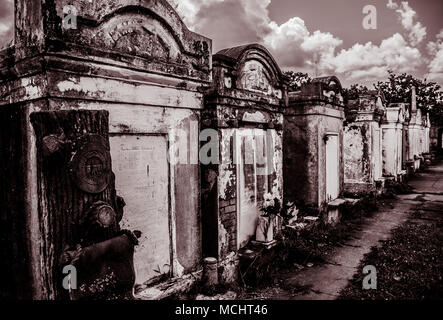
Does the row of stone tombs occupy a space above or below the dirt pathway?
above

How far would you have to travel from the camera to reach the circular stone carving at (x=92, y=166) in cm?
219

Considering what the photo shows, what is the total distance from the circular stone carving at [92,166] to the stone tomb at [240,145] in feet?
5.95

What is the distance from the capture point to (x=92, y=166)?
225 centimetres

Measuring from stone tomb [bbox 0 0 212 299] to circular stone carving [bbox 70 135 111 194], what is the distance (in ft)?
1.55

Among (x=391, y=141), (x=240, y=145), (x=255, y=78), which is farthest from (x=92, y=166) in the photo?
(x=391, y=141)

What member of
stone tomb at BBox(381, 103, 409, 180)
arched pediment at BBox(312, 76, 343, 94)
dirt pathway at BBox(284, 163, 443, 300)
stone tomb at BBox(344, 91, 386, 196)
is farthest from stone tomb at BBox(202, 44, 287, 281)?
stone tomb at BBox(381, 103, 409, 180)

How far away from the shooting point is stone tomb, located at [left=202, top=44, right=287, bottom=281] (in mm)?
4051

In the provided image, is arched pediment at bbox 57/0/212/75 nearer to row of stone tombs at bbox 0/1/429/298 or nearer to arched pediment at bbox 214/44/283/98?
row of stone tombs at bbox 0/1/429/298

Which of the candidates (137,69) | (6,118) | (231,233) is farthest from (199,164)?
(6,118)

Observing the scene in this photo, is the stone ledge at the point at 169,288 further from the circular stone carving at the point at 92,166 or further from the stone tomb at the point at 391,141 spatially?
the stone tomb at the point at 391,141

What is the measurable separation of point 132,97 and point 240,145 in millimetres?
1817

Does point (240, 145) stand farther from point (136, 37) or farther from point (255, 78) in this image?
point (136, 37)
